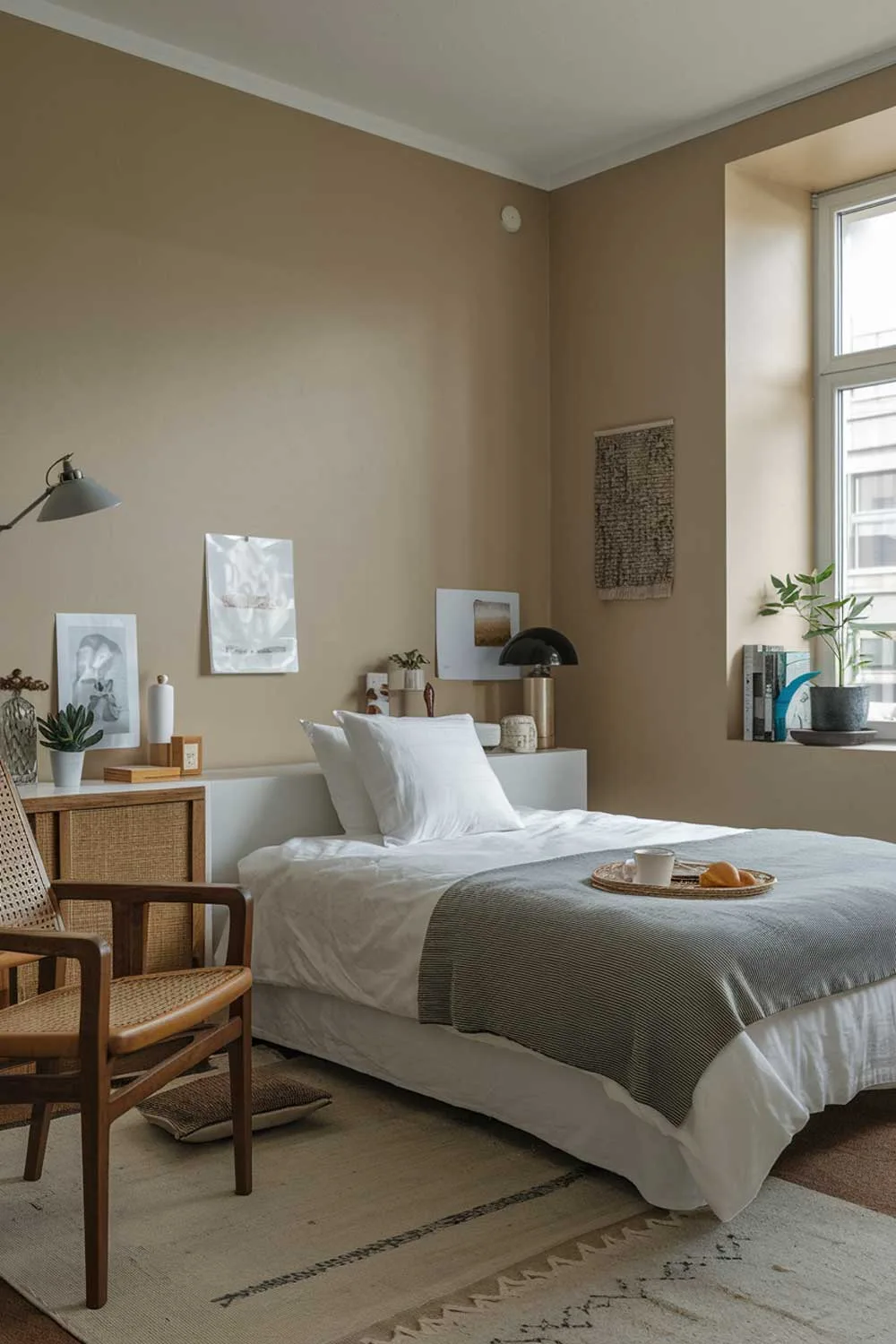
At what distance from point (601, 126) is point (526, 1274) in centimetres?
389

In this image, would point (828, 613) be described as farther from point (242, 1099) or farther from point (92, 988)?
point (92, 988)

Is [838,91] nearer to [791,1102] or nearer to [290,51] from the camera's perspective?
[290,51]

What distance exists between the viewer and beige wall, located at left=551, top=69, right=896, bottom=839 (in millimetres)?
4457

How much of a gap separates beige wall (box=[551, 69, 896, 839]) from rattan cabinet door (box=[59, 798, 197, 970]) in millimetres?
1967

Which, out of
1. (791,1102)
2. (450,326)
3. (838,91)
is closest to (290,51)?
(450,326)

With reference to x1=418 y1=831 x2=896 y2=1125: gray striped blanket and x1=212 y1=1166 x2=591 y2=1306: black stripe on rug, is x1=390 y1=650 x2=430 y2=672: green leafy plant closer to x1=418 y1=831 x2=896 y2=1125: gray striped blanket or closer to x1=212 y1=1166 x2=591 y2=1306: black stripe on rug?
x1=418 y1=831 x2=896 y2=1125: gray striped blanket

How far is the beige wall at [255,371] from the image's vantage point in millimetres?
3719

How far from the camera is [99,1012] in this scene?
2102 millimetres

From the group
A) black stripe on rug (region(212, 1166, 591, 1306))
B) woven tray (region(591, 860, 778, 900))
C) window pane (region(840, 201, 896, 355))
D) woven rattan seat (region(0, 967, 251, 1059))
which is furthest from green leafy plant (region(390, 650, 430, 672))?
black stripe on rug (region(212, 1166, 591, 1306))

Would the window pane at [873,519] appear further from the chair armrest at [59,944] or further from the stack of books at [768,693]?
the chair armrest at [59,944]

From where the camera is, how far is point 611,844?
353 centimetres

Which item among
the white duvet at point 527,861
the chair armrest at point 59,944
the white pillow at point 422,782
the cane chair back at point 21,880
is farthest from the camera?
the white pillow at point 422,782

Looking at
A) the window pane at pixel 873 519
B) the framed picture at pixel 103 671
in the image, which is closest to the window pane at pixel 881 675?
the window pane at pixel 873 519

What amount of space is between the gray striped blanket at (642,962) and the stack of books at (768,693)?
4.72ft
